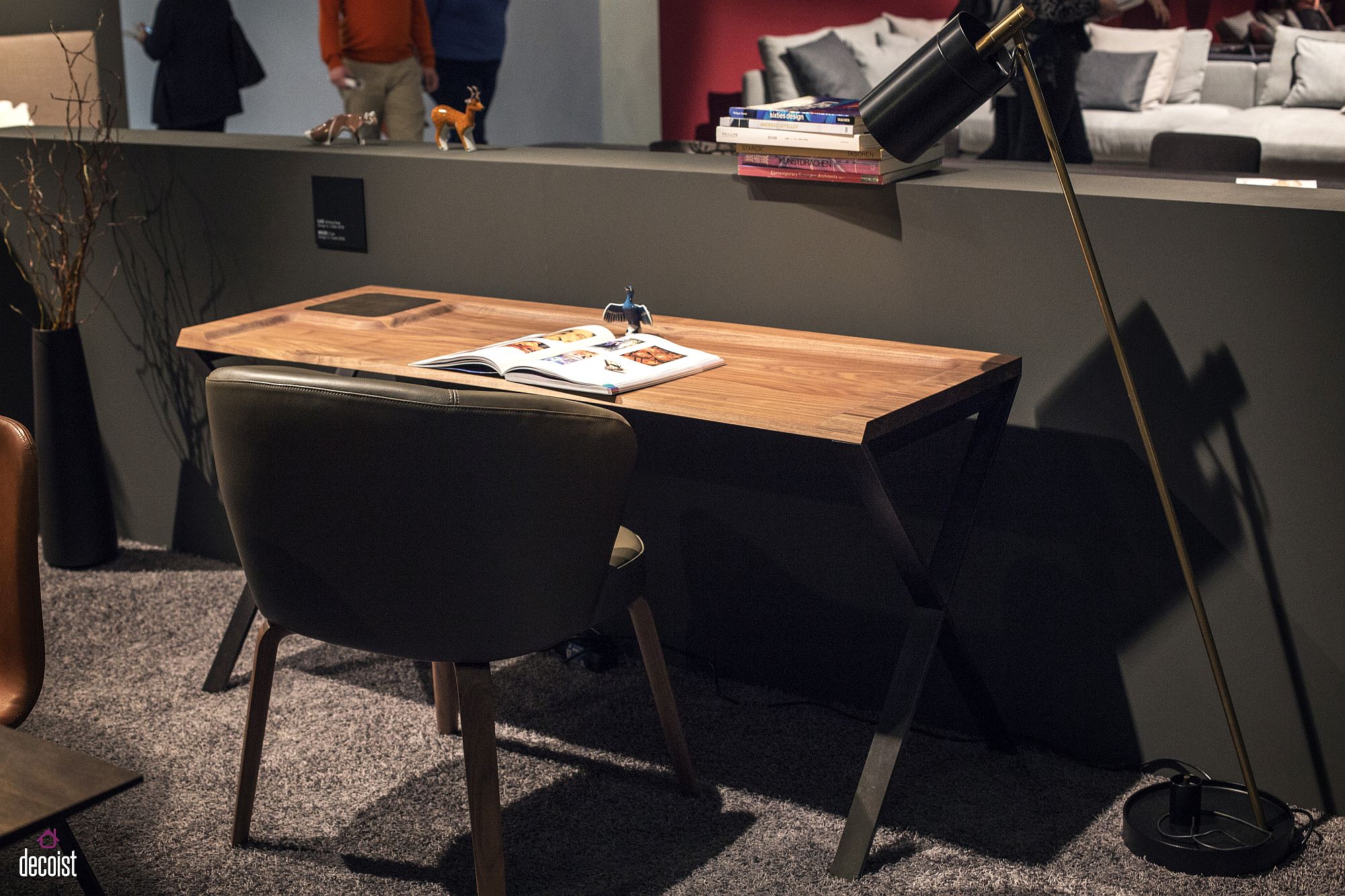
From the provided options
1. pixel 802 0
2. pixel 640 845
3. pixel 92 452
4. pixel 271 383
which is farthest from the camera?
pixel 802 0

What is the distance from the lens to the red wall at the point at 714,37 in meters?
8.55

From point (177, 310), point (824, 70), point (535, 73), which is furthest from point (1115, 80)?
point (177, 310)

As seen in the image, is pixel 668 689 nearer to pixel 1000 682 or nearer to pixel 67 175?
pixel 1000 682

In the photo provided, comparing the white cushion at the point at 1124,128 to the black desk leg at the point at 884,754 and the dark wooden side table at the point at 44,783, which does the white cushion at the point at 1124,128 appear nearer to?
the black desk leg at the point at 884,754

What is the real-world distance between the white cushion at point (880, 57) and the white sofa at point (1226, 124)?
0.53m

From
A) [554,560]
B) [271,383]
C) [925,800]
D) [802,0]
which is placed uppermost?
[802,0]

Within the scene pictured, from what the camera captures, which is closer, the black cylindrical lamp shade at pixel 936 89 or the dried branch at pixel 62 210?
the black cylindrical lamp shade at pixel 936 89

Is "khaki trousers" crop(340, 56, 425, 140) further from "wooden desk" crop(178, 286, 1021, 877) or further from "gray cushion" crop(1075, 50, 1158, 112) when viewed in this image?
"gray cushion" crop(1075, 50, 1158, 112)

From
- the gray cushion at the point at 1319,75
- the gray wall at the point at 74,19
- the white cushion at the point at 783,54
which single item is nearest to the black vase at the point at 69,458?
the gray wall at the point at 74,19

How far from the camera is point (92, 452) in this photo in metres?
3.42

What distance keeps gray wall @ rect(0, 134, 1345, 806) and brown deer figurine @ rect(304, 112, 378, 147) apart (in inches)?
2.3

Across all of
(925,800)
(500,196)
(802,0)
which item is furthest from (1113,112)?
(925,800)

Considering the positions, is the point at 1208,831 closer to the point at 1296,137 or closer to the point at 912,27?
the point at 1296,137

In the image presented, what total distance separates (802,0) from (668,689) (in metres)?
7.12
